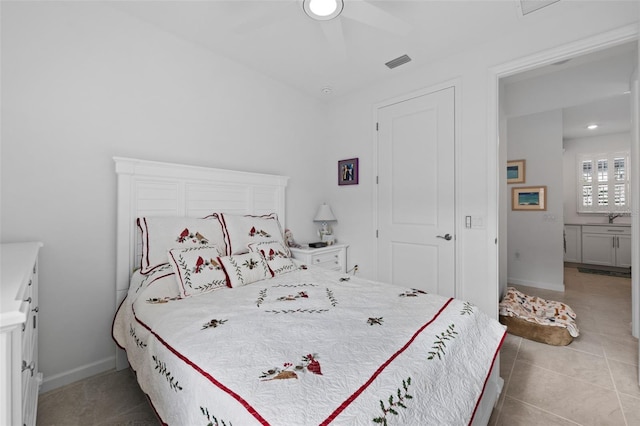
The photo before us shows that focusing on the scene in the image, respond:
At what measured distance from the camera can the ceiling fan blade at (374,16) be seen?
62.1 inches

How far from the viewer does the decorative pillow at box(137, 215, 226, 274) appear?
1.96 m

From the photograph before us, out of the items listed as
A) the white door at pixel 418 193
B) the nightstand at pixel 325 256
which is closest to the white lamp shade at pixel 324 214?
the nightstand at pixel 325 256

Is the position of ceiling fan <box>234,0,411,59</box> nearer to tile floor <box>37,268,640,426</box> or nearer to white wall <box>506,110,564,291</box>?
tile floor <box>37,268,640,426</box>

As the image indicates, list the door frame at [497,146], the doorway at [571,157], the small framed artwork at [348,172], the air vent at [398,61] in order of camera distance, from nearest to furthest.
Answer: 1. the door frame at [497,146]
2. the air vent at [398,61]
3. the doorway at [571,157]
4. the small framed artwork at [348,172]

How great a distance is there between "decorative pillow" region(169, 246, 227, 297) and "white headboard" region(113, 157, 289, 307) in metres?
0.46

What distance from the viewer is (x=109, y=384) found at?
1871 millimetres

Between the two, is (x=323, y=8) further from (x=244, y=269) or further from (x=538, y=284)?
(x=538, y=284)

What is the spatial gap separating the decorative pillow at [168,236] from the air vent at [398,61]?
92.5 inches

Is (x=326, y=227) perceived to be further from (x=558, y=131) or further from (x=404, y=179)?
(x=558, y=131)

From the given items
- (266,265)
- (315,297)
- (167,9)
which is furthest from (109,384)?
(167,9)

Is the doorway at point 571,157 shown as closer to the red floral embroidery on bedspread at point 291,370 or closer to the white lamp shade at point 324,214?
the white lamp shade at point 324,214

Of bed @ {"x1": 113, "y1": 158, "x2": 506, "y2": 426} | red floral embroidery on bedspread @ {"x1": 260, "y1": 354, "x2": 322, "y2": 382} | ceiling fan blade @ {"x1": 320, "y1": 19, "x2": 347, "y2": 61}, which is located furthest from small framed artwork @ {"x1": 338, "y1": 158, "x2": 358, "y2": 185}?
red floral embroidery on bedspread @ {"x1": 260, "y1": 354, "x2": 322, "y2": 382}

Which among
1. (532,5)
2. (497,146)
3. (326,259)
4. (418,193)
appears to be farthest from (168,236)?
(532,5)

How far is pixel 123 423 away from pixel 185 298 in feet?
2.42
